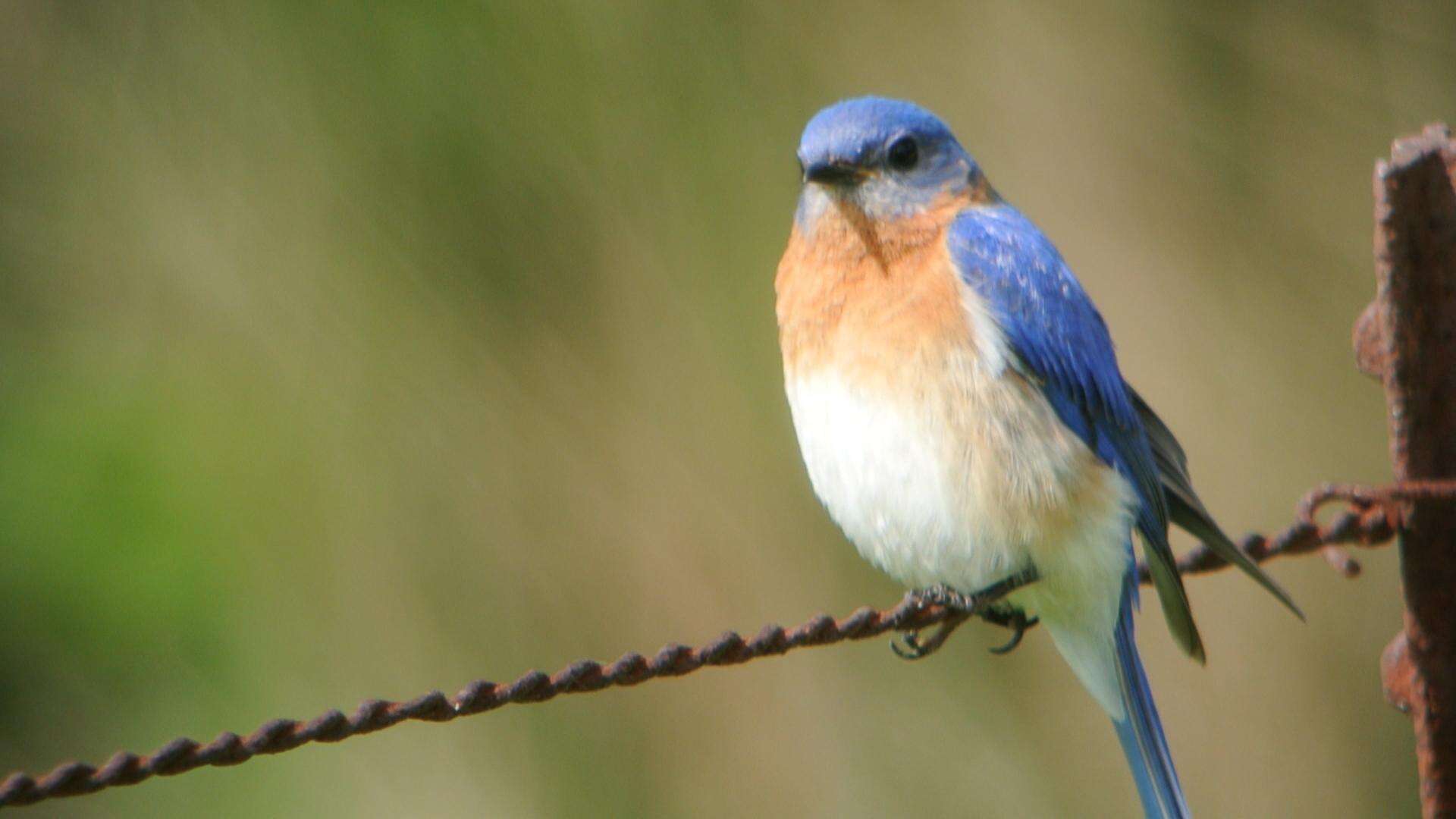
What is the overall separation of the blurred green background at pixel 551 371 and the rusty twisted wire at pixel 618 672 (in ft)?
5.33

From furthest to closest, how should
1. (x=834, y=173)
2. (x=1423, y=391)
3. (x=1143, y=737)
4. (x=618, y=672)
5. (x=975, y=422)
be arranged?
1. (x=834, y=173)
2. (x=1143, y=737)
3. (x=975, y=422)
4. (x=1423, y=391)
5. (x=618, y=672)

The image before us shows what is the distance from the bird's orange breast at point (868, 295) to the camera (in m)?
2.89

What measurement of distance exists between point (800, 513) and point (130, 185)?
2160 mm

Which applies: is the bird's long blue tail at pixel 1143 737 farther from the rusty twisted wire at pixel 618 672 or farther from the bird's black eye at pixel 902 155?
the bird's black eye at pixel 902 155

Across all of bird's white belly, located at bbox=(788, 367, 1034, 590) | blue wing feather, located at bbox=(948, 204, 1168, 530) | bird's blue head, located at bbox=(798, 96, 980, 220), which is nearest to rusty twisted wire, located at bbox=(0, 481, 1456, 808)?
bird's white belly, located at bbox=(788, 367, 1034, 590)

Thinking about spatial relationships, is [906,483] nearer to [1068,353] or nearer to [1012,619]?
[1068,353]

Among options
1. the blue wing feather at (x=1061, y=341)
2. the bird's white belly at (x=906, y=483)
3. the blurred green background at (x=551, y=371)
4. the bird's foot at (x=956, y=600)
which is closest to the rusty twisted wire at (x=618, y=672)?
the bird's foot at (x=956, y=600)

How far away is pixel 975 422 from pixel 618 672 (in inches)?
43.4

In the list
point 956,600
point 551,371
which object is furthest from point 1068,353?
point 551,371

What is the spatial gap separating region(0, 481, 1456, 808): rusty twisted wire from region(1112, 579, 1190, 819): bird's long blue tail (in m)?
0.36

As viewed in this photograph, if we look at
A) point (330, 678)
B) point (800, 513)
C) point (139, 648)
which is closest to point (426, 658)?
point (330, 678)

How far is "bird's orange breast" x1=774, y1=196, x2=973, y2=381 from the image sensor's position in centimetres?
289

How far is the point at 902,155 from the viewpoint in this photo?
3.25m

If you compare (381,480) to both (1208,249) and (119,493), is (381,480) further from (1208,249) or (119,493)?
(1208,249)
